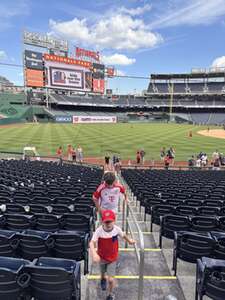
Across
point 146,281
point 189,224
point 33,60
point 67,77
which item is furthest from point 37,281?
point 67,77

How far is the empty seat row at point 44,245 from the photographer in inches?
209

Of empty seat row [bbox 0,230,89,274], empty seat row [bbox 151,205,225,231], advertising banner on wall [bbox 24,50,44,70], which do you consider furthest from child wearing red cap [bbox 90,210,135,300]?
advertising banner on wall [bbox 24,50,44,70]

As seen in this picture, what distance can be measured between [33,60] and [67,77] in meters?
10.5

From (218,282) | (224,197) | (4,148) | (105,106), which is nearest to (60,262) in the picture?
(218,282)

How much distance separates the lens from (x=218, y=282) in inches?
167

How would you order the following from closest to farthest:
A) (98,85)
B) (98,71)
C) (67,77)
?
(67,77)
(98,71)
(98,85)

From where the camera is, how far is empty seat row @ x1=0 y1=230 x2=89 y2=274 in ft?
17.4

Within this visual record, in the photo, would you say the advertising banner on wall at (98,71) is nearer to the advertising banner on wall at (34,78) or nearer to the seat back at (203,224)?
the advertising banner on wall at (34,78)

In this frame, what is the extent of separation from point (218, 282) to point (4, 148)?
115ft

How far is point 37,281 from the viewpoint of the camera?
4.15 m

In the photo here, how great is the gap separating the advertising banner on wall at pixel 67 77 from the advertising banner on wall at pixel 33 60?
1.98 metres

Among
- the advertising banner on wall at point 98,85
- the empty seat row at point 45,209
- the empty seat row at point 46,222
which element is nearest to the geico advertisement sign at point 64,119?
the advertising banner on wall at point 98,85

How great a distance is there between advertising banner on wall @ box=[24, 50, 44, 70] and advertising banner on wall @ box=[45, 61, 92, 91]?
198cm

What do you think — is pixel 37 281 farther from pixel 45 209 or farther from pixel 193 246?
pixel 45 209
